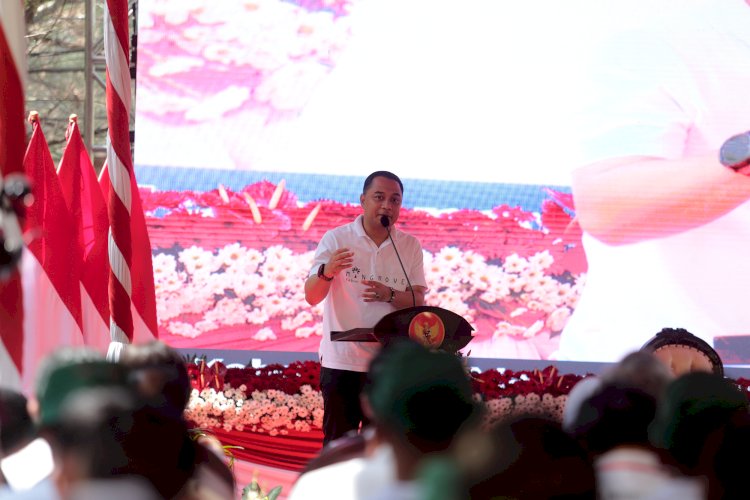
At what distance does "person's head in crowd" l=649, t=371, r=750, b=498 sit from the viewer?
0.90m

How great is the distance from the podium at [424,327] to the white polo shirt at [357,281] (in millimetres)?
378

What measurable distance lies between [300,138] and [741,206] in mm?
2633

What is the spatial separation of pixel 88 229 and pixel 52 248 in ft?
1.36

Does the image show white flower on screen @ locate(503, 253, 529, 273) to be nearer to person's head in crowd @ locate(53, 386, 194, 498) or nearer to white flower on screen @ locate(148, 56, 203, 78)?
white flower on screen @ locate(148, 56, 203, 78)

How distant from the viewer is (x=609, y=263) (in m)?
5.52

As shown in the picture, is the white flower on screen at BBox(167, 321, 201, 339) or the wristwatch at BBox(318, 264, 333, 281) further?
the white flower on screen at BBox(167, 321, 201, 339)

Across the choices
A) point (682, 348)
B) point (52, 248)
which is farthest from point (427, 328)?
point (52, 248)

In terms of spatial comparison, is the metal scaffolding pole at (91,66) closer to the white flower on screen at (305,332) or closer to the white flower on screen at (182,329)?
the white flower on screen at (182,329)

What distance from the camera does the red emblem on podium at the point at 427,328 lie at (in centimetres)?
259

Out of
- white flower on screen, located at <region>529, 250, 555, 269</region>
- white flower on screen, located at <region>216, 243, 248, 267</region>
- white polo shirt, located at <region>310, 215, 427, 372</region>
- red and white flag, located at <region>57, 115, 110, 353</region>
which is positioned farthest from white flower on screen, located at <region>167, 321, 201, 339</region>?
white polo shirt, located at <region>310, 215, 427, 372</region>

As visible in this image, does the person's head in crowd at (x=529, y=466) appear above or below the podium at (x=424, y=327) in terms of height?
above

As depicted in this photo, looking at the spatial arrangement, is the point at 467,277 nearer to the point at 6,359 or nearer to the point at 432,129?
the point at 432,129

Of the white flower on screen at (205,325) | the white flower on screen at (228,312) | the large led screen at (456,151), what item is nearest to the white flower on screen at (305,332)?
the large led screen at (456,151)

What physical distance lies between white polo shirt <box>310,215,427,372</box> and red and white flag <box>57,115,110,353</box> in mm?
1241
